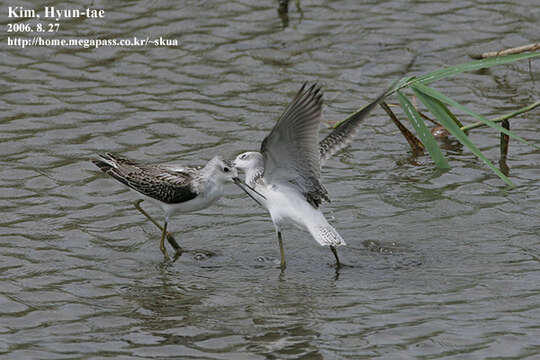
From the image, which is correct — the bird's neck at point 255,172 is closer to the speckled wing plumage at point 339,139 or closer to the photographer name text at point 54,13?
the speckled wing plumage at point 339,139

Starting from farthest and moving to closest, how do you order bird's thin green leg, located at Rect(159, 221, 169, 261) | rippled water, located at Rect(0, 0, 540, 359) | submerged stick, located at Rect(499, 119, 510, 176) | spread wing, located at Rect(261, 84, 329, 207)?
submerged stick, located at Rect(499, 119, 510, 176) → bird's thin green leg, located at Rect(159, 221, 169, 261) → spread wing, located at Rect(261, 84, 329, 207) → rippled water, located at Rect(0, 0, 540, 359)

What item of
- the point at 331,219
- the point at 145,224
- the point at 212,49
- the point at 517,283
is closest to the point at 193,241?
the point at 145,224

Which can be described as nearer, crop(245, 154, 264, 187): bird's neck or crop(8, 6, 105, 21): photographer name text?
crop(245, 154, 264, 187): bird's neck

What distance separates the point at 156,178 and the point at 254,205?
1.23 m

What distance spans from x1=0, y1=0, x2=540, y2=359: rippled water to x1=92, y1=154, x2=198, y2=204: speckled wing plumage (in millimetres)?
462

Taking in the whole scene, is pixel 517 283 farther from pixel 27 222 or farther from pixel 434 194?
pixel 27 222

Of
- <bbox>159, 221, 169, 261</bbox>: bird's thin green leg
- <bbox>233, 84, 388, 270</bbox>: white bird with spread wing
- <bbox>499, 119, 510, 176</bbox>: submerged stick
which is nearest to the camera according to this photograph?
<bbox>233, 84, 388, 270</bbox>: white bird with spread wing

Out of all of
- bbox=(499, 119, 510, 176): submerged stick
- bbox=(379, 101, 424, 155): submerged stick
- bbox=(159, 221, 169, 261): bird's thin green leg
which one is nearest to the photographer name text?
bbox=(379, 101, 424, 155): submerged stick

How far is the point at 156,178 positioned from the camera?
8.27m

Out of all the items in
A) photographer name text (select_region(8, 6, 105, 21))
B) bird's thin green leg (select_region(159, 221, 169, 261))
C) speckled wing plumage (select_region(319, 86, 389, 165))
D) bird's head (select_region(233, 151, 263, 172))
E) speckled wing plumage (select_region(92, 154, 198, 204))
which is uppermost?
photographer name text (select_region(8, 6, 105, 21))

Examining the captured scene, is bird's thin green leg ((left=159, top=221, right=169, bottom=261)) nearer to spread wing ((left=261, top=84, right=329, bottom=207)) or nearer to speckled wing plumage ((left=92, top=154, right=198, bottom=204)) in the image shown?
speckled wing plumage ((left=92, top=154, right=198, bottom=204))

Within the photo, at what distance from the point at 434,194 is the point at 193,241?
2.21m

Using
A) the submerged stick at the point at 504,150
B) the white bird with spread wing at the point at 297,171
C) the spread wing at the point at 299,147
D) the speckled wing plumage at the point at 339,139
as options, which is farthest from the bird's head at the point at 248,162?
the submerged stick at the point at 504,150

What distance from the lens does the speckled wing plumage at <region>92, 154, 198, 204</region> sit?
8.20m
